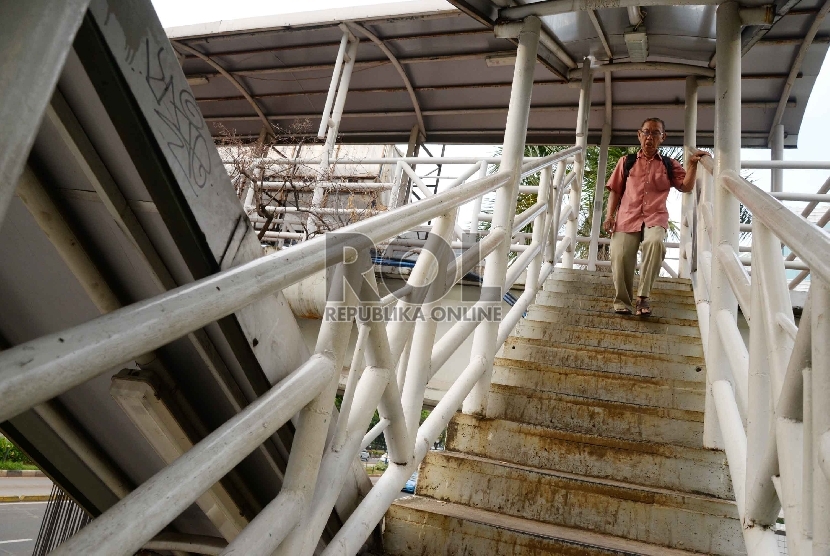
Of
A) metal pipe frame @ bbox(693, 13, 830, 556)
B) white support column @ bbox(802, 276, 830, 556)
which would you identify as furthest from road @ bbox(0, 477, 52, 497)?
white support column @ bbox(802, 276, 830, 556)

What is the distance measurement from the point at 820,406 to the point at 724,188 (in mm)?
1675

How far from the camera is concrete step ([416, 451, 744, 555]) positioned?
2.39 metres

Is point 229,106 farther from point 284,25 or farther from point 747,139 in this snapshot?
point 747,139

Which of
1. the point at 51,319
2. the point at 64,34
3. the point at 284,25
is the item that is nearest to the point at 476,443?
the point at 51,319

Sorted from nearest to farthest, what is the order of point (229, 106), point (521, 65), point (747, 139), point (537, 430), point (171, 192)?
1. point (171, 192)
2. point (537, 430)
3. point (521, 65)
4. point (747, 139)
5. point (229, 106)

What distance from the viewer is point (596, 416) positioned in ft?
10.2

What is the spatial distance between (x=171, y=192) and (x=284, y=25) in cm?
649

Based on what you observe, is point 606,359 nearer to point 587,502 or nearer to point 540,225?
point 540,225

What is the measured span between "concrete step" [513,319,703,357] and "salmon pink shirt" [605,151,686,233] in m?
0.84

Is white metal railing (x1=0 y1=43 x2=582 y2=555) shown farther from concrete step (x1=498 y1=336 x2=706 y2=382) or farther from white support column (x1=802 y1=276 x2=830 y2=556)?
white support column (x1=802 y1=276 x2=830 y2=556)

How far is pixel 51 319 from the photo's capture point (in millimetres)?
1794

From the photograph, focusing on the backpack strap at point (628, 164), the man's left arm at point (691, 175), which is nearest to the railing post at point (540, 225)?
the backpack strap at point (628, 164)

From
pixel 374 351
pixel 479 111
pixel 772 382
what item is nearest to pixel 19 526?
pixel 479 111

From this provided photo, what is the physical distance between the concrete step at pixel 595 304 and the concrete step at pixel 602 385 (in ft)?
3.21
